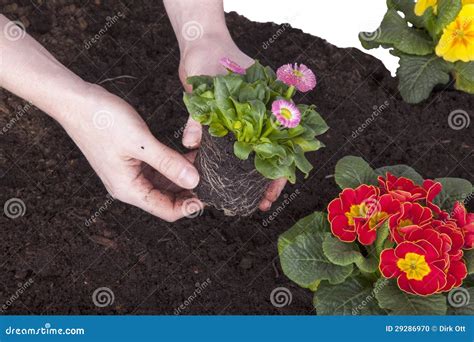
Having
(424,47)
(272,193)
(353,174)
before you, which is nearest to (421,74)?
(424,47)

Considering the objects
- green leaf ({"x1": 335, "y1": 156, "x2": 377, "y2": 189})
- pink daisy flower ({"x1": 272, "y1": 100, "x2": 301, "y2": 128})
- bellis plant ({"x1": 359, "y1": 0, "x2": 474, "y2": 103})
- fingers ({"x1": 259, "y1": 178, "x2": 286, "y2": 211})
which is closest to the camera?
pink daisy flower ({"x1": 272, "y1": 100, "x2": 301, "y2": 128})

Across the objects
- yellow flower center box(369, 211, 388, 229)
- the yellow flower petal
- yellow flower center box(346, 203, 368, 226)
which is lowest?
yellow flower center box(346, 203, 368, 226)

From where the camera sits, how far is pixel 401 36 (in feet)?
12.3

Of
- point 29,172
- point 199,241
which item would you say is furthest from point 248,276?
point 29,172

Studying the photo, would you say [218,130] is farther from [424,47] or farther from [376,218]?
[424,47]

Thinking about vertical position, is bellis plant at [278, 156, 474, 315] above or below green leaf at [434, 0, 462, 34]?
below

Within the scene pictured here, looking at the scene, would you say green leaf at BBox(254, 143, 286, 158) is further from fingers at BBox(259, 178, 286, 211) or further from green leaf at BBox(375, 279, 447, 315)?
green leaf at BBox(375, 279, 447, 315)

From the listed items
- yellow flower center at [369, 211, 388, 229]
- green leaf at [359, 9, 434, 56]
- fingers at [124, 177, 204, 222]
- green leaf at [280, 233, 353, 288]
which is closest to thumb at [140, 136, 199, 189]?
fingers at [124, 177, 204, 222]

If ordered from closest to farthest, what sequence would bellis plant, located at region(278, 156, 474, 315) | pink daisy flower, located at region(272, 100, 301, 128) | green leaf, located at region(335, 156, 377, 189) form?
pink daisy flower, located at region(272, 100, 301, 128)
bellis plant, located at region(278, 156, 474, 315)
green leaf, located at region(335, 156, 377, 189)

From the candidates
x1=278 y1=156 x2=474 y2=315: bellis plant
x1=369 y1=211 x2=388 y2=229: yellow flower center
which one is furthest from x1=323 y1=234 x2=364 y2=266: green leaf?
x1=369 y1=211 x2=388 y2=229: yellow flower center

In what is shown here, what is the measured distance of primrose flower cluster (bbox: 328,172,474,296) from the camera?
8.80 ft

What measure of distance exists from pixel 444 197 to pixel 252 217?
82cm

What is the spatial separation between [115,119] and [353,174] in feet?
3.09

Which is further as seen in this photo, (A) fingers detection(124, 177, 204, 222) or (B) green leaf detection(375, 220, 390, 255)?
(A) fingers detection(124, 177, 204, 222)
